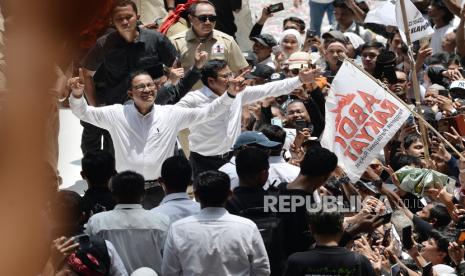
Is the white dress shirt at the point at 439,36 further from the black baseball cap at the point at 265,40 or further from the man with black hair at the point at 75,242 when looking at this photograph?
the man with black hair at the point at 75,242

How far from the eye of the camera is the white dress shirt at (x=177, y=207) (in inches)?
211

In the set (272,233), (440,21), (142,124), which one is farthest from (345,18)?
(272,233)

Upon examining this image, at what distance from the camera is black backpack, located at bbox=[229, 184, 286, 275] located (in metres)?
4.94

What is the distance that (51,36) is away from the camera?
0.58 meters

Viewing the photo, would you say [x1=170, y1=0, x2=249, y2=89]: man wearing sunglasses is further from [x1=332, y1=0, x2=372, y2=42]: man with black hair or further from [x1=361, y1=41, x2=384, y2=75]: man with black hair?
[x1=332, y1=0, x2=372, y2=42]: man with black hair

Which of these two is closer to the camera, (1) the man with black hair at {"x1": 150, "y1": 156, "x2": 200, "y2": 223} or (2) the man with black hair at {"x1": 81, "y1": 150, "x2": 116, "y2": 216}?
(1) the man with black hair at {"x1": 150, "y1": 156, "x2": 200, "y2": 223}

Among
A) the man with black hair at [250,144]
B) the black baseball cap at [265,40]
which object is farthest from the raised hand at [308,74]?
the black baseball cap at [265,40]

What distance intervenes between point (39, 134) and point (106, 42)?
8.28 metres

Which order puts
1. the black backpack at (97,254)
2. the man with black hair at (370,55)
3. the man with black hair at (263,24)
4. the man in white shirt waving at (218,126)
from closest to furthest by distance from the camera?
1. the black backpack at (97,254)
2. the man in white shirt waving at (218,126)
3. the man with black hair at (370,55)
4. the man with black hair at (263,24)

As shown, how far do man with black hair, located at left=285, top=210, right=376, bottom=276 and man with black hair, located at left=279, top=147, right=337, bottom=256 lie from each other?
18.7 inches

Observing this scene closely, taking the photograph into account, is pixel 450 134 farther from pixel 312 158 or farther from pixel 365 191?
pixel 312 158

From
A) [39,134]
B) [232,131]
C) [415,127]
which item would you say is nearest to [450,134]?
[415,127]

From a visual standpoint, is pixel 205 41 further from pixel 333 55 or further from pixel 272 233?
pixel 272 233

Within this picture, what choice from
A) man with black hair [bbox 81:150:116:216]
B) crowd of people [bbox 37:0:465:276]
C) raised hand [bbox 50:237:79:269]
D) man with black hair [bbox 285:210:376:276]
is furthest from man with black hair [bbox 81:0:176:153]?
man with black hair [bbox 285:210:376:276]
